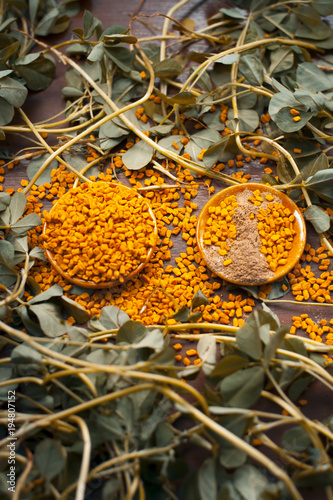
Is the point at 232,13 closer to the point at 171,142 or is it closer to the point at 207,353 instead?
the point at 171,142

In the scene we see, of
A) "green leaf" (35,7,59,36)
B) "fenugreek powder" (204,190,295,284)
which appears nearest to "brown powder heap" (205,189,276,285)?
"fenugreek powder" (204,190,295,284)


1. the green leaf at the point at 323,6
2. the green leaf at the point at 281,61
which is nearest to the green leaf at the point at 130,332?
the green leaf at the point at 281,61

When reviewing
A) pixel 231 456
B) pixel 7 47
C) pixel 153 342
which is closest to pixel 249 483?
pixel 231 456

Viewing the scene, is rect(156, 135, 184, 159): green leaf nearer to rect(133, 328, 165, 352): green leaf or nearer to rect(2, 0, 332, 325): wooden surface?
rect(2, 0, 332, 325): wooden surface

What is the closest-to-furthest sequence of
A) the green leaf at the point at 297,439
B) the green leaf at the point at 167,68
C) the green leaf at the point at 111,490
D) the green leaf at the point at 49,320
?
1. the green leaf at the point at 111,490
2. the green leaf at the point at 297,439
3. the green leaf at the point at 49,320
4. the green leaf at the point at 167,68

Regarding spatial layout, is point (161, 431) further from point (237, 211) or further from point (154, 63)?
point (154, 63)

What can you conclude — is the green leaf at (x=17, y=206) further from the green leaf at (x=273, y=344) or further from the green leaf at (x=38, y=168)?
the green leaf at (x=273, y=344)

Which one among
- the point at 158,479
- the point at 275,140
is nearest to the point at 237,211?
the point at 275,140

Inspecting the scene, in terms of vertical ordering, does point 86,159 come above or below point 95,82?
below
